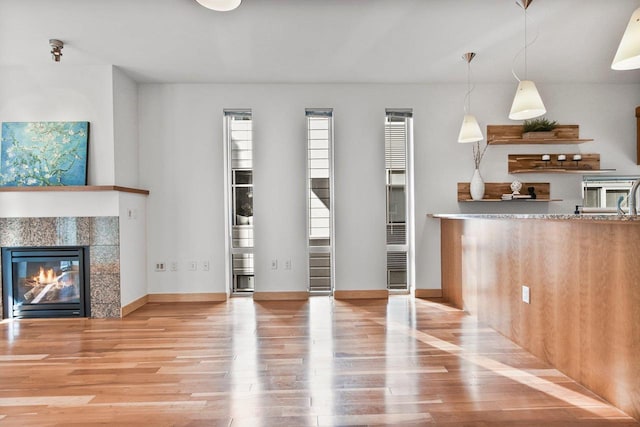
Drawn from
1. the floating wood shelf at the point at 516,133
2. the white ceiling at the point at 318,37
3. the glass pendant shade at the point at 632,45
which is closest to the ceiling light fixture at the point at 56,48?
the white ceiling at the point at 318,37

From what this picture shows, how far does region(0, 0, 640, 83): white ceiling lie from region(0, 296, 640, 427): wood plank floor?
8.16 ft

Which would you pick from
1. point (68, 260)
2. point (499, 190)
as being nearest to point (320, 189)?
point (499, 190)

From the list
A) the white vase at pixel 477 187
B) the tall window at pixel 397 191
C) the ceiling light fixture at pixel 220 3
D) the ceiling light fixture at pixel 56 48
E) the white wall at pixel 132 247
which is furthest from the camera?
the tall window at pixel 397 191

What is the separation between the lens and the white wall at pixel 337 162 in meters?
A: 4.52

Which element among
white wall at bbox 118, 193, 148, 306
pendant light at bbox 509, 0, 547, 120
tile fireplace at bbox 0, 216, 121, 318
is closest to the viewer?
pendant light at bbox 509, 0, 547, 120

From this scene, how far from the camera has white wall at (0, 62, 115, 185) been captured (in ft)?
12.7

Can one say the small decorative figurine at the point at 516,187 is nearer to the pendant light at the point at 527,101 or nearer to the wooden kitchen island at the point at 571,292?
the wooden kitchen island at the point at 571,292

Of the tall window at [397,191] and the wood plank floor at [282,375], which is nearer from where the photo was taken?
the wood plank floor at [282,375]

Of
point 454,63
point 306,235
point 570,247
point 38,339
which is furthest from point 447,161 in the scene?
point 38,339

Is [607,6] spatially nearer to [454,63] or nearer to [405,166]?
[454,63]

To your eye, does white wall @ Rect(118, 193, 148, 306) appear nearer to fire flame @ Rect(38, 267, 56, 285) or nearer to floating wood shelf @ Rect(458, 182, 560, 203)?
fire flame @ Rect(38, 267, 56, 285)

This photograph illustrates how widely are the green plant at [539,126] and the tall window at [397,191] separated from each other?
1.34 m

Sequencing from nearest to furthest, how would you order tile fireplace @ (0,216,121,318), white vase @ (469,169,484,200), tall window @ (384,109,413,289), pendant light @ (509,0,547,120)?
1. pendant light @ (509,0,547,120)
2. tile fireplace @ (0,216,121,318)
3. white vase @ (469,169,484,200)
4. tall window @ (384,109,413,289)

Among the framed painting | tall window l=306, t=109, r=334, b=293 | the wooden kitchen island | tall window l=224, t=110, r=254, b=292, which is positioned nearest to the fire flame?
the framed painting
